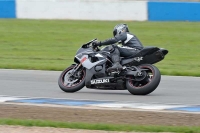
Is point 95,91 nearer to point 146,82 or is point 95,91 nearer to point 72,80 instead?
point 72,80

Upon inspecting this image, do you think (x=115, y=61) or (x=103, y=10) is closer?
(x=115, y=61)

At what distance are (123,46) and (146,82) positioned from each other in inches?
35.5

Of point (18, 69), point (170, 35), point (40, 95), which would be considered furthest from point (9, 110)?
point (170, 35)

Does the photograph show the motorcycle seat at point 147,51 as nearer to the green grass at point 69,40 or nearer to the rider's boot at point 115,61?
the rider's boot at point 115,61

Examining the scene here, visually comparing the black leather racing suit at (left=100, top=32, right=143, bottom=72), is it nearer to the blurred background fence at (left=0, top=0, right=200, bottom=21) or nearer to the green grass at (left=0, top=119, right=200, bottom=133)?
the green grass at (left=0, top=119, right=200, bottom=133)

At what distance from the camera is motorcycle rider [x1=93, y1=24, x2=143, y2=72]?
1103 centimetres

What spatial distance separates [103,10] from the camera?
3050 centimetres

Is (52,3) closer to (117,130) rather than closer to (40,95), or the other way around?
(40,95)

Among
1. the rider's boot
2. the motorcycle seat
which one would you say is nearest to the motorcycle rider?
the rider's boot

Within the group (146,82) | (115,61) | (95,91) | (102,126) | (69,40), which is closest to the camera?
(102,126)

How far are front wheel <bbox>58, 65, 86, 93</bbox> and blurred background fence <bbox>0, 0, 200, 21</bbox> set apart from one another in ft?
59.0

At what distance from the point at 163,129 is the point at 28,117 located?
2.18m

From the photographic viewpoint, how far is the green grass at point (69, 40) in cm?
1683

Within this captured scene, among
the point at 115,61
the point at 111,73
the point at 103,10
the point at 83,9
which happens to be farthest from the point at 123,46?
the point at 83,9
